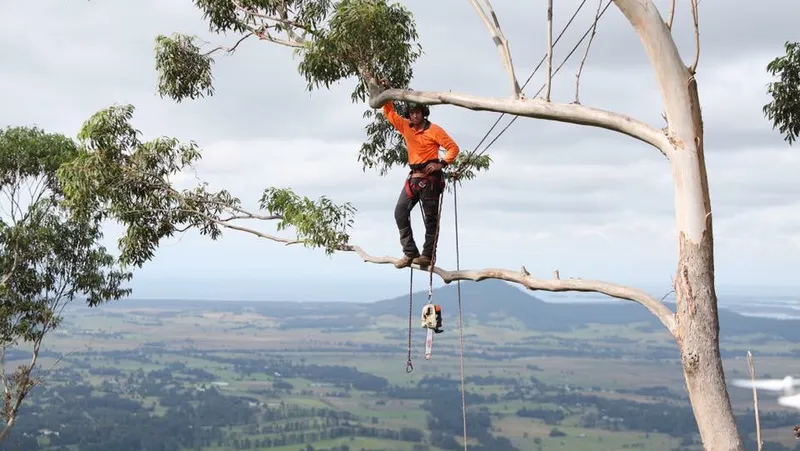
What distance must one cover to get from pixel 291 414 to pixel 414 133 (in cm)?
11649

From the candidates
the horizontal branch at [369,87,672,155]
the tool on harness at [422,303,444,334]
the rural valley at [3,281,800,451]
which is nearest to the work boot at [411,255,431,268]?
the tool on harness at [422,303,444,334]

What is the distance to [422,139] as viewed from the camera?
7.48 m

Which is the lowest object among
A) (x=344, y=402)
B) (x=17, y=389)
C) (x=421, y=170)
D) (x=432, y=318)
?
(x=344, y=402)

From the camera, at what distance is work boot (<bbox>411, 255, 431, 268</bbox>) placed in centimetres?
785

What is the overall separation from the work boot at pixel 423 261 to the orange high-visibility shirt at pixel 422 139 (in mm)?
867

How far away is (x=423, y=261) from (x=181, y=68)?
17.7ft

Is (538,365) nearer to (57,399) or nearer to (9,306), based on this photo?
(57,399)

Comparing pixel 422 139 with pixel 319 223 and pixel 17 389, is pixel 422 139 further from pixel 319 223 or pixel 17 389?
pixel 17 389

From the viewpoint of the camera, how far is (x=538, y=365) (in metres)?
185

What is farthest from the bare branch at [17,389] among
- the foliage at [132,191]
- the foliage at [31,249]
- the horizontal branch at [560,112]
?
the horizontal branch at [560,112]

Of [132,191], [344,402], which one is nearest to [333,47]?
[132,191]

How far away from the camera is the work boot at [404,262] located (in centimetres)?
794

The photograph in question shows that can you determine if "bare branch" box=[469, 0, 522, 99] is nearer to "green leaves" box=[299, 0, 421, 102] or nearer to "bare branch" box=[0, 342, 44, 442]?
"green leaves" box=[299, 0, 421, 102]

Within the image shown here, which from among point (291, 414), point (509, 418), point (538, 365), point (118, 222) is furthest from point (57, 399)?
point (118, 222)
